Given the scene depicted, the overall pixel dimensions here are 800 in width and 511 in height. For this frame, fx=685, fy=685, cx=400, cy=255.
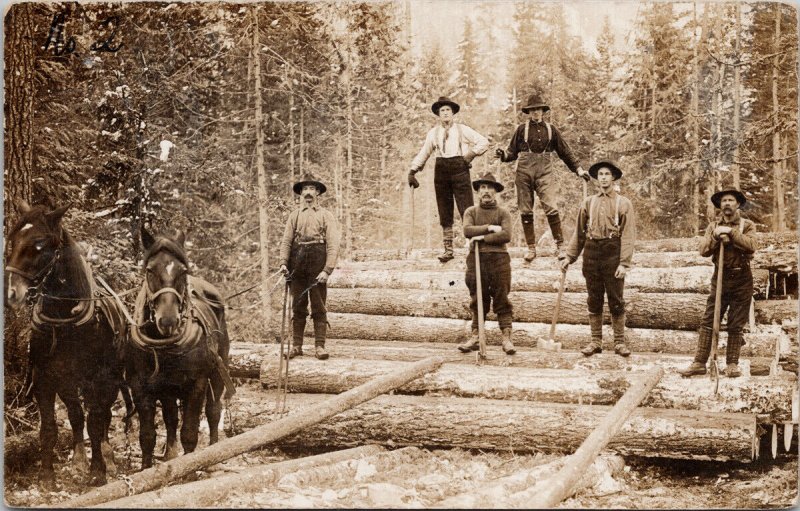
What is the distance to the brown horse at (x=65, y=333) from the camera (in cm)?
501

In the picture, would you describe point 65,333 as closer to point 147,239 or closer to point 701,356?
point 147,239

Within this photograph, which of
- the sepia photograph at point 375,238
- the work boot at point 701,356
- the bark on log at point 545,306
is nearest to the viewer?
the sepia photograph at point 375,238

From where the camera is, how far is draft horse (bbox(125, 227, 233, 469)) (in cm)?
485

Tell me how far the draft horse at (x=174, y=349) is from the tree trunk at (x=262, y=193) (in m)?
0.66

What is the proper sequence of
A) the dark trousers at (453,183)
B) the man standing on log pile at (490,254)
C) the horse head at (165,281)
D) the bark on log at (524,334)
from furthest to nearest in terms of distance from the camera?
1. the dark trousers at (453,183)
2. the man standing on log pile at (490,254)
3. the bark on log at (524,334)
4. the horse head at (165,281)

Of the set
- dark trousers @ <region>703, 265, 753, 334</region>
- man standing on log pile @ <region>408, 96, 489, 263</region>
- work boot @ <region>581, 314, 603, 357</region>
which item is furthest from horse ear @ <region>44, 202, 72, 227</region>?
dark trousers @ <region>703, 265, 753, 334</region>

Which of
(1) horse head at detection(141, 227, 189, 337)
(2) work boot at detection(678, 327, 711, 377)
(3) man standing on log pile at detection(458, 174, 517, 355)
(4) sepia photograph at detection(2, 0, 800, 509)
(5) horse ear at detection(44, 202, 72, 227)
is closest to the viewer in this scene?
(1) horse head at detection(141, 227, 189, 337)

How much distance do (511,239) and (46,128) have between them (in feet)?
13.9

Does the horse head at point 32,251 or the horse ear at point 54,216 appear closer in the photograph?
the horse head at point 32,251

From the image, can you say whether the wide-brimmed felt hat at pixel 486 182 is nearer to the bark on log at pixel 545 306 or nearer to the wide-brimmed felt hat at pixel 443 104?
the wide-brimmed felt hat at pixel 443 104

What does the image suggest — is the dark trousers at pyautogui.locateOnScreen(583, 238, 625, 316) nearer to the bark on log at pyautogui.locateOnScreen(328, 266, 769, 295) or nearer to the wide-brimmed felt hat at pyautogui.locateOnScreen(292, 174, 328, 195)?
the bark on log at pyautogui.locateOnScreen(328, 266, 769, 295)

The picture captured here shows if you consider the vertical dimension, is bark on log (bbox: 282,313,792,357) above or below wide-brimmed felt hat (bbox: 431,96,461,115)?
below

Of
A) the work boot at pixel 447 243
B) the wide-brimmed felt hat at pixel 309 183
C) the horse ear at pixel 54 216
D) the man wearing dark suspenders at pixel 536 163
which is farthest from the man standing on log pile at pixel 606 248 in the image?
the horse ear at pixel 54 216

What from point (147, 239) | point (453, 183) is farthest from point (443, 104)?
point (147, 239)
